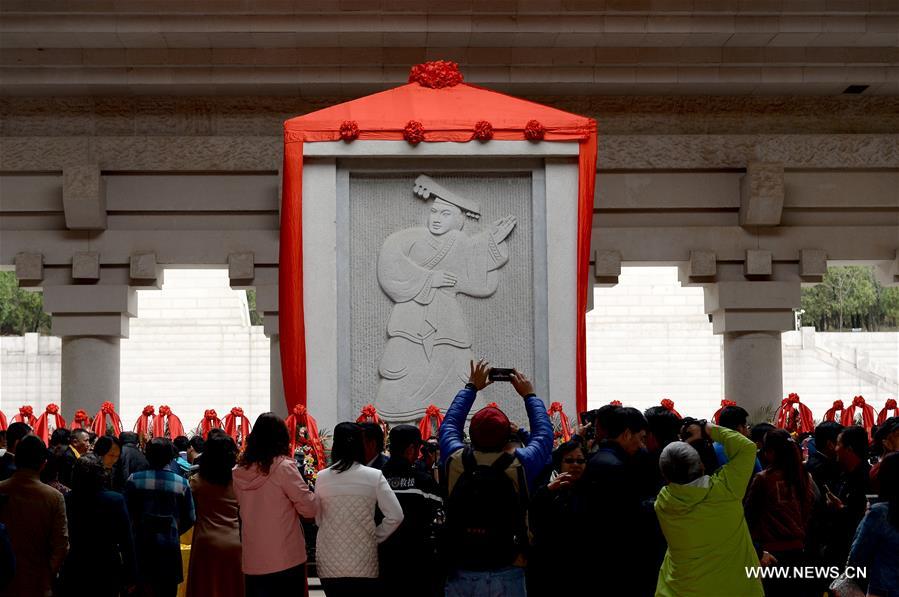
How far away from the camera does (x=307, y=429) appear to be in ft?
24.3

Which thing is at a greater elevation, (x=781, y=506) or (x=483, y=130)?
(x=483, y=130)

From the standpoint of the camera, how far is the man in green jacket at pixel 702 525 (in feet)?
12.3

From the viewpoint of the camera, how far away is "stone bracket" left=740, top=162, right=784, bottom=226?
11.6 metres

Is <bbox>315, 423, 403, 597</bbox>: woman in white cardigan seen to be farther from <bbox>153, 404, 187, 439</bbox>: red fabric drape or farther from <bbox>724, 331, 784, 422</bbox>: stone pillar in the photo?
<bbox>724, 331, 784, 422</bbox>: stone pillar

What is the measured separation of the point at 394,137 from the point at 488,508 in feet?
16.3

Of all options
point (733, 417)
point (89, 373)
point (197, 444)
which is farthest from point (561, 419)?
point (89, 373)

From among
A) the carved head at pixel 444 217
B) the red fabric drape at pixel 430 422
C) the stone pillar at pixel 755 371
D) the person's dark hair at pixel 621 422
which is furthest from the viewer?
the stone pillar at pixel 755 371

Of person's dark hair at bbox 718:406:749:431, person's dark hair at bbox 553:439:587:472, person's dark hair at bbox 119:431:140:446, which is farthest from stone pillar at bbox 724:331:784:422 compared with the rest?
person's dark hair at bbox 553:439:587:472

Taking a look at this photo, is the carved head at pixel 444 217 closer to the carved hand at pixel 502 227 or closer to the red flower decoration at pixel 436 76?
the carved hand at pixel 502 227

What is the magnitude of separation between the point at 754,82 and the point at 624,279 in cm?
1012

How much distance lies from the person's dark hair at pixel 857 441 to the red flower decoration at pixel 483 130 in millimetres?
4143

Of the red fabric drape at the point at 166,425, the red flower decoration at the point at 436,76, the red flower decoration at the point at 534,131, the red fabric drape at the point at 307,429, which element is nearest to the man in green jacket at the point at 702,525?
the red fabric drape at the point at 307,429

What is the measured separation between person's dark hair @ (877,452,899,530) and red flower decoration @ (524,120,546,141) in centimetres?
511

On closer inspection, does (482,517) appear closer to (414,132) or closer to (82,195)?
(414,132)
